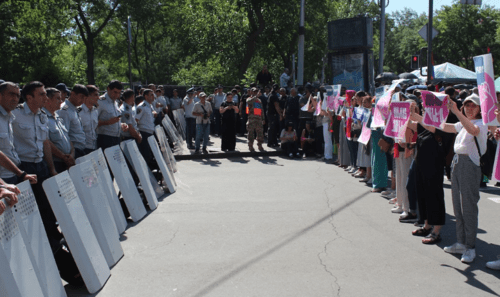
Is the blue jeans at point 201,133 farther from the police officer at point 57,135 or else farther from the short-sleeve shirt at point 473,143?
the short-sleeve shirt at point 473,143

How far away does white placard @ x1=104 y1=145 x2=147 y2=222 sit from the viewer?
775cm

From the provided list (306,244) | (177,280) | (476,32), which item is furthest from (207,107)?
(476,32)

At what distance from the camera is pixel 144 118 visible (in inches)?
425

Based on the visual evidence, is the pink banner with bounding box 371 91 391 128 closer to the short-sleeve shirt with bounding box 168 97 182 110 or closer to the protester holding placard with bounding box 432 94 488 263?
the protester holding placard with bounding box 432 94 488 263

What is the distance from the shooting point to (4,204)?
4.07 meters

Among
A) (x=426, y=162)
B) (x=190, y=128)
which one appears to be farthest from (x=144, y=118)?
(x=190, y=128)

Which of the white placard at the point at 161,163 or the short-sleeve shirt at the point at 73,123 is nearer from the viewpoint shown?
the short-sleeve shirt at the point at 73,123

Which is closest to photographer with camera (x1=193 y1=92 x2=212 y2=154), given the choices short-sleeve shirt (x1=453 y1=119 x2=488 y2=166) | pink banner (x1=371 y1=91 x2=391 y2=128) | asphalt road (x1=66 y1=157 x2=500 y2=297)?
asphalt road (x1=66 y1=157 x2=500 y2=297)

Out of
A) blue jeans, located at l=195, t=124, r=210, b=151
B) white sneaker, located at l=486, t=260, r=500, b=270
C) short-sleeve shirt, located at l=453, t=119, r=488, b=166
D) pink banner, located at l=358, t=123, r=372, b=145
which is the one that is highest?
short-sleeve shirt, located at l=453, t=119, r=488, b=166

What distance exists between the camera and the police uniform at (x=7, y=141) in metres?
5.41

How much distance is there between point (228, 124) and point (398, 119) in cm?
973

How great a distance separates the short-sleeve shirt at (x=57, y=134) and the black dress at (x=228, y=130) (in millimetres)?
10171

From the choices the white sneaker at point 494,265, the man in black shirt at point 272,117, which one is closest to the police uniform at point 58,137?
the white sneaker at point 494,265

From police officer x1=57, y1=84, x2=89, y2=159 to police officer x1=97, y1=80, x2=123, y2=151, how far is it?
1140mm
